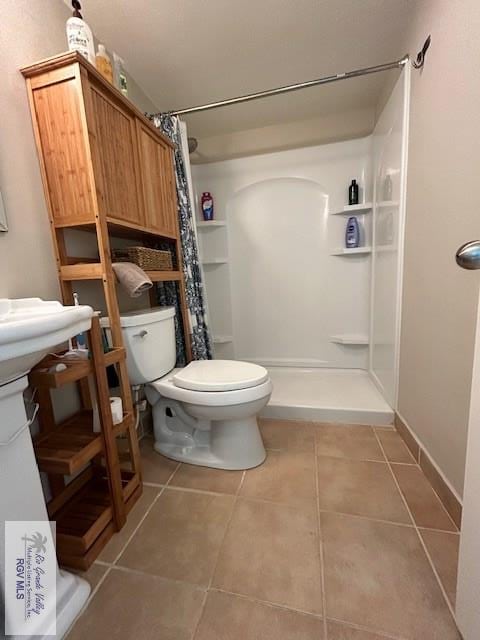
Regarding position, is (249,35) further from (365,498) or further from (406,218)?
(365,498)

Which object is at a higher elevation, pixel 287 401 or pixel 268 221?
pixel 268 221

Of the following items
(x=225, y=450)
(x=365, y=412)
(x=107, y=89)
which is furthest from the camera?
(x=365, y=412)

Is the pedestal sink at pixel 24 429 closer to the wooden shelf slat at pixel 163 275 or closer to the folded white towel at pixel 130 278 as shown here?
the folded white towel at pixel 130 278

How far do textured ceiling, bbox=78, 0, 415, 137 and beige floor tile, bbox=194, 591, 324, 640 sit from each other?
2.13m

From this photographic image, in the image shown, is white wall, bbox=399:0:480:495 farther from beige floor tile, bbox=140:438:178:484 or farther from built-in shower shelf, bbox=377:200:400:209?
beige floor tile, bbox=140:438:178:484

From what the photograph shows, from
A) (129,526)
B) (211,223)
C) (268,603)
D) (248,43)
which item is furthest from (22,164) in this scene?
(268,603)

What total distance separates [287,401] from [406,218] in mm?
1204

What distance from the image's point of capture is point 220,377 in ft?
4.06

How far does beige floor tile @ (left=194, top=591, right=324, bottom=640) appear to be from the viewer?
0.69 meters

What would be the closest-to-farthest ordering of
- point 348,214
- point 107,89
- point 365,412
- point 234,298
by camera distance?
point 107,89, point 365,412, point 348,214, point 234,298

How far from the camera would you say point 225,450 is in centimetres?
129

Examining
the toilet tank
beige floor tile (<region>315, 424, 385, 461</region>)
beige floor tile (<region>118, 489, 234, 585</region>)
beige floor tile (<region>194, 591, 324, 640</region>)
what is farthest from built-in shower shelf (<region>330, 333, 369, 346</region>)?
beige floor tile (<region>194, 591, 324, 640</region>)

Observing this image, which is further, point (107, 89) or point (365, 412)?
point (365, 412)

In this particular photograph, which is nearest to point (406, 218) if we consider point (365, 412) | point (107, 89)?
point (365, 412)
